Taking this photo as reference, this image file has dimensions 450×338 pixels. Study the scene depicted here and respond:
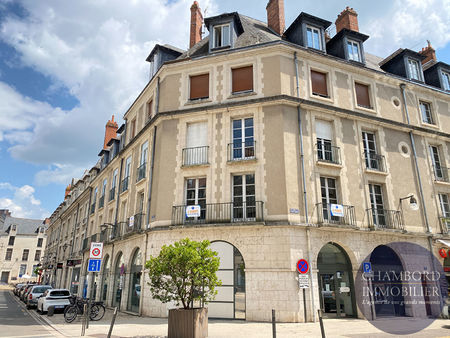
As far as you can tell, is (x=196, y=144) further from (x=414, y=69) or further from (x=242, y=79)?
(x=414, y=69)

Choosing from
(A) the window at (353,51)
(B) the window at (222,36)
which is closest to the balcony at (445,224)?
(A) the window at (353,51)

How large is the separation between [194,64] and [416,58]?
42.1ft

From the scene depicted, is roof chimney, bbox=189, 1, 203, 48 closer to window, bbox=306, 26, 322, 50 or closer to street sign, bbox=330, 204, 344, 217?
window, bbox=306, 26, 322, 50

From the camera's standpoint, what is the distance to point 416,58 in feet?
60.7

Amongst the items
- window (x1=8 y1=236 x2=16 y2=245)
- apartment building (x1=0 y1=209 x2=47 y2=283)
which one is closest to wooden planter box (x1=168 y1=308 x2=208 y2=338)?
apartment building (x1=0 y1=209 x2=47 y2=283)

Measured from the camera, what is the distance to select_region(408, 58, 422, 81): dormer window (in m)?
18.2

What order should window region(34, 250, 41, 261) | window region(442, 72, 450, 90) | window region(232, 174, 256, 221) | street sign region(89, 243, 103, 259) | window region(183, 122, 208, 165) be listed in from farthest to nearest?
window region(34, 250, 41, 261), window region(442, 72, 450, 90), window region(183, 122, 208, 165), window region(232, 174, 256, 221), street sign region(89, 243, 103, 259)

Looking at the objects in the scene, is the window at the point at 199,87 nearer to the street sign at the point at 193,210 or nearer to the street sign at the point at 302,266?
the street sign at the point at 193,210

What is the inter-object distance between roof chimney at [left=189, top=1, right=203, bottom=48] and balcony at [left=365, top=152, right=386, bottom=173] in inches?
465

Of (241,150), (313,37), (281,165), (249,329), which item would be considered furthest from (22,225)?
(249,329)

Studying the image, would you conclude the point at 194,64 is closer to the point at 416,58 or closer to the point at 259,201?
the point at 259,201

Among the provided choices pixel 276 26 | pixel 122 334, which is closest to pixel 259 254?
pixel 122 334

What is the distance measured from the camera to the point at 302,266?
468 inches

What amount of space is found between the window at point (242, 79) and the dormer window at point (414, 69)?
9.80m
